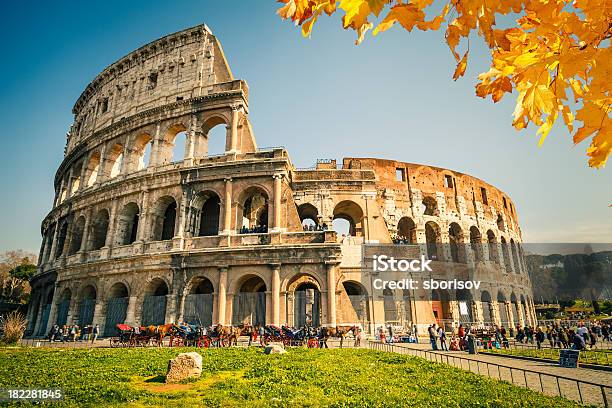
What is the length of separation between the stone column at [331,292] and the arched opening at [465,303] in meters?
11.1

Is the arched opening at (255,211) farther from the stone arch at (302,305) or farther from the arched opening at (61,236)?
the arched opening at (61,236)

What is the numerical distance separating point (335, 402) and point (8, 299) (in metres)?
49.4

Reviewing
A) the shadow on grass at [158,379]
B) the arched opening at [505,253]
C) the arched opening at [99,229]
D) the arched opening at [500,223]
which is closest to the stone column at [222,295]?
the shadow on grass at [158,379]

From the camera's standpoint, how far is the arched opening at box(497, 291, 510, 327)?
83.9 feet

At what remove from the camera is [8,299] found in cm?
3862

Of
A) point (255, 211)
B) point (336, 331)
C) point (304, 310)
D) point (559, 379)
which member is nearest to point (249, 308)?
point (304, 310)

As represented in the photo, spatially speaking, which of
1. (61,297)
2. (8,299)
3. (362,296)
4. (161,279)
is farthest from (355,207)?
(8,299)

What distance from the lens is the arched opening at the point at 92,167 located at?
23797 millimetres

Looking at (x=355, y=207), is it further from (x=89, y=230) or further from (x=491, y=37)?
(x=491, y=37)

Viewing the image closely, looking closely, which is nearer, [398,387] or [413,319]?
[398,387]

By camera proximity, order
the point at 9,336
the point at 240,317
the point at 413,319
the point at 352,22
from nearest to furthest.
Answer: the point at 352,22, the point at 9,336, the point at 240,317, the point at 413,319

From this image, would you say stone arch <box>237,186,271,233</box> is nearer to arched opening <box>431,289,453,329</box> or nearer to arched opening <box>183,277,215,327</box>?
arched opening <box>183,277,215,327</box>

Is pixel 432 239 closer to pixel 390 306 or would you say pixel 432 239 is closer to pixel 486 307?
pixel 486 307

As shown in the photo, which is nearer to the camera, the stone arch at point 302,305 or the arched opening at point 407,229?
the stone arch at point 302,305
